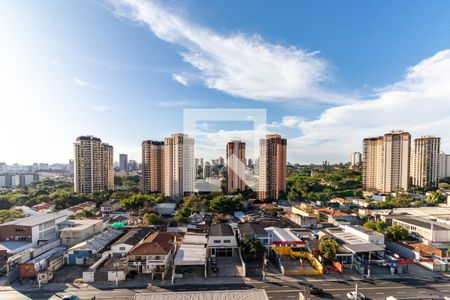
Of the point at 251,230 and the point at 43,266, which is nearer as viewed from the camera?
the point at 43,266

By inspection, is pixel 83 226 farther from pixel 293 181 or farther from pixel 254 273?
pixel 293 181

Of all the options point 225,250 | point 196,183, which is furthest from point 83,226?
point 196,183

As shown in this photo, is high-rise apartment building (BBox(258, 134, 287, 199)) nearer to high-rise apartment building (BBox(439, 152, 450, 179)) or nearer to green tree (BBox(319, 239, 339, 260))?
green tree (BBox(319, 239, 339, 260))

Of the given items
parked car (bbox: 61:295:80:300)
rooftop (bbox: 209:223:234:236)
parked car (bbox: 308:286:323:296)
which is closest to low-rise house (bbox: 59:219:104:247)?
parked car (bbox: 61:295:80:300)

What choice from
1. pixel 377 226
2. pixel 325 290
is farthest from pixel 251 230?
pixel 377 226

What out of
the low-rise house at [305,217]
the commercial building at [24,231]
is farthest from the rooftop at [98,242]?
the low-rise house at [305,217]

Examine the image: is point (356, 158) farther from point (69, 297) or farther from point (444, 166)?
point (69, 297)
